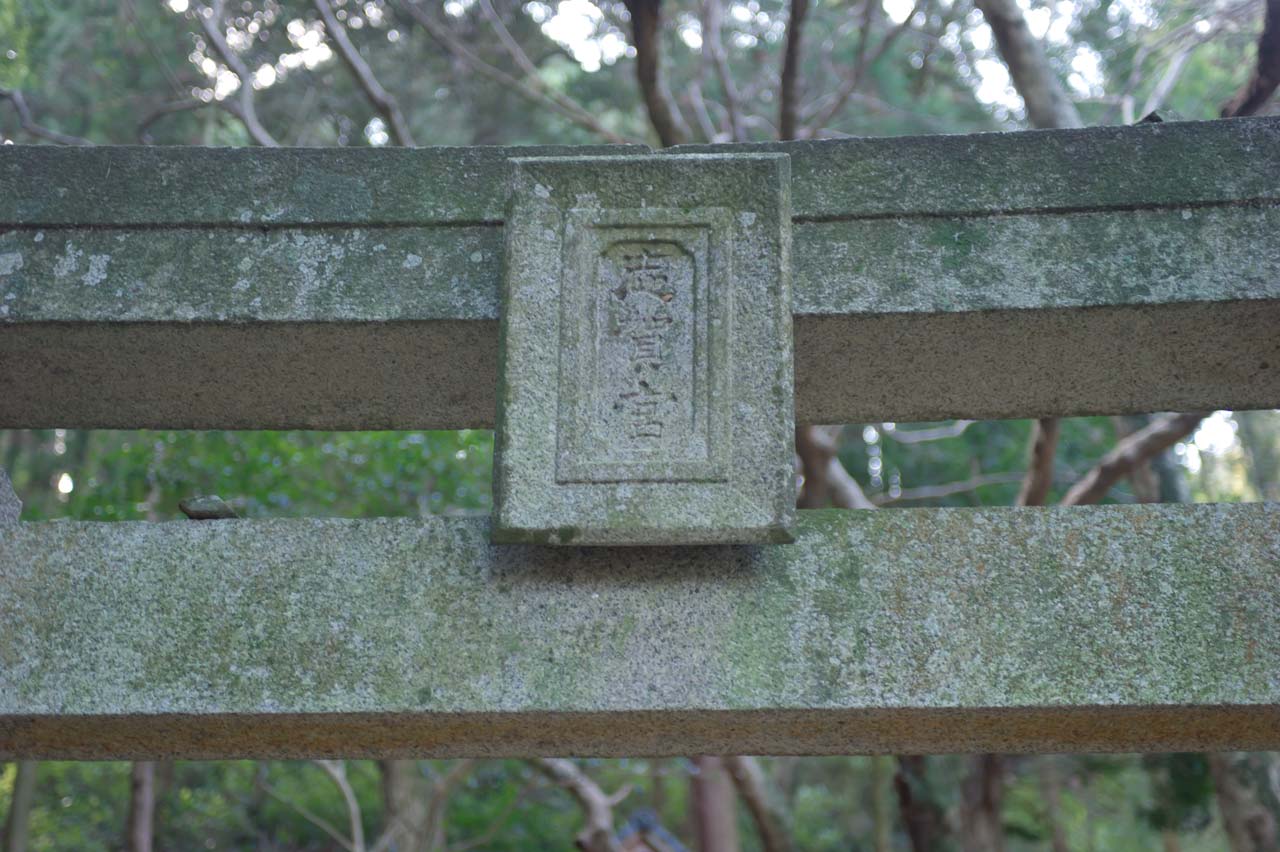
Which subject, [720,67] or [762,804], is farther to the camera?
[720,67]

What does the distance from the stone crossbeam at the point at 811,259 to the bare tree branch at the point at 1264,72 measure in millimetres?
1777

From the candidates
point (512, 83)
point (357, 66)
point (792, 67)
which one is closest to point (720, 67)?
point (512, 83)

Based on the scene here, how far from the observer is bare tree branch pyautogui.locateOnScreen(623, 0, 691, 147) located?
4.30m

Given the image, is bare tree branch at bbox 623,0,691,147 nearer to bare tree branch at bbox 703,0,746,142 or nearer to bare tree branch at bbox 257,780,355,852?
bare tree branch at bbox 703,0,746,142

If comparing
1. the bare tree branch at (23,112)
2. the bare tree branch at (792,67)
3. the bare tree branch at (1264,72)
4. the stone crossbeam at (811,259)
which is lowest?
the stone crossbeam at (811,259)

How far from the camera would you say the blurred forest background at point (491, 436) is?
5766 mm

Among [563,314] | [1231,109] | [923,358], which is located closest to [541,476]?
[563,314]

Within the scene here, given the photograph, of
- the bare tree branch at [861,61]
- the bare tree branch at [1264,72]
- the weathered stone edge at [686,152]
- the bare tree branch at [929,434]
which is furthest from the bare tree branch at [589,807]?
the weathered stone edge at [686,152]

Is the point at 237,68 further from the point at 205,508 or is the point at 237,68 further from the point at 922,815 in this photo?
the point at 922,815

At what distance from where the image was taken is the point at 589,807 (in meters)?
6.63

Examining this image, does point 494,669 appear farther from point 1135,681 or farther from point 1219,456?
point 1219,456

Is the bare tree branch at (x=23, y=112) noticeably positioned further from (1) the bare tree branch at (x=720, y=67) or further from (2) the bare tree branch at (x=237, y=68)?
(1) the bare tree branch at (x=720, y=67)

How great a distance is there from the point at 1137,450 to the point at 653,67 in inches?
109

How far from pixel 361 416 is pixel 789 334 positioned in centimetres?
93
